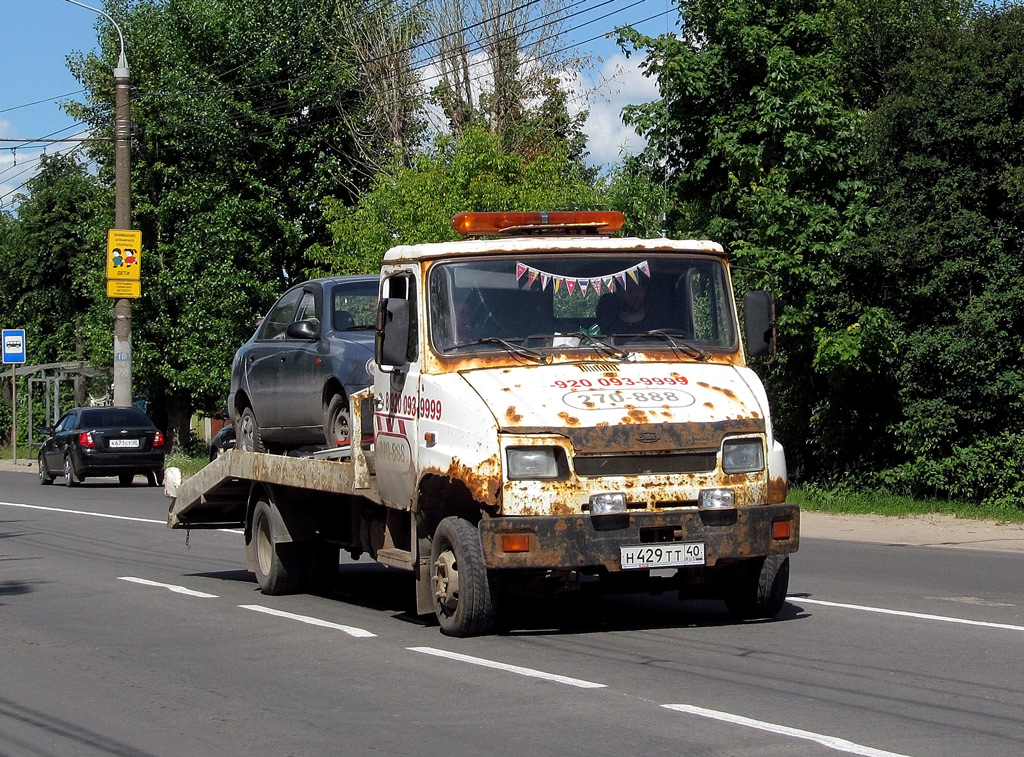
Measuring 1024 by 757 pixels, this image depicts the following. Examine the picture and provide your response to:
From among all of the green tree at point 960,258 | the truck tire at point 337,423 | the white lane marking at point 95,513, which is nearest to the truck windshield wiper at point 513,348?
the truck tire at point 337,423

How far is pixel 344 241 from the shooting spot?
102 feet

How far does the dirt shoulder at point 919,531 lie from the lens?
16703 millimetres

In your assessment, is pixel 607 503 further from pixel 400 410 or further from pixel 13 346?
pixel 13 346

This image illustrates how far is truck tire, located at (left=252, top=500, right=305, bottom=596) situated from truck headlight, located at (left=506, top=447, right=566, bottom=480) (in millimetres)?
3857

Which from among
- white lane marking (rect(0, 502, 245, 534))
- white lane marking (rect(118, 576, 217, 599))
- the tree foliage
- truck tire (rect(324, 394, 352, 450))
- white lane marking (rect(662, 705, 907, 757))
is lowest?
white lane marking (rect(662, 705, 907, 757))

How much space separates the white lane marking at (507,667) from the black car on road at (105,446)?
22.5 metres

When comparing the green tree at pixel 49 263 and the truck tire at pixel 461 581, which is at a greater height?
the green tree at pixel 49 263

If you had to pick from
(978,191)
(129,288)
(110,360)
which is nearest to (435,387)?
(978,191)

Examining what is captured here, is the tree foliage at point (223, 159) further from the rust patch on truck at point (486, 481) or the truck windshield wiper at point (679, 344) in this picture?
the rust patch on truck at point (486, 481)

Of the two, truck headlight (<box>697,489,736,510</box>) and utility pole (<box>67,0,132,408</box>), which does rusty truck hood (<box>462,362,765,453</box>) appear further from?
utility pole (<box>67,0,132,408</box>)

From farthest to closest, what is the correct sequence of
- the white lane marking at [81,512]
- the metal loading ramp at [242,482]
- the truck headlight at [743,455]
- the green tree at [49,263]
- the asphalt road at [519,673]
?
the green tree at [49,263] < the white lane marking at [81,512] < the metal loading ramp at [242,482] < the truck headlight at [743,455] < the asphalt road at [519,673]

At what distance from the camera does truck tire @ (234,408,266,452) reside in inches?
530

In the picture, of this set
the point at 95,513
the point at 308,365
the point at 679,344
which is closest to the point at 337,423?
the point at 308,365

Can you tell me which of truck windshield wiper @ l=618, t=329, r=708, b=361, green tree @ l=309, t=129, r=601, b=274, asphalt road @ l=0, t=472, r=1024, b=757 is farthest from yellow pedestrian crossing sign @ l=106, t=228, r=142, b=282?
truck windshield wiper @ l=618, t=329, r=708, b=361
